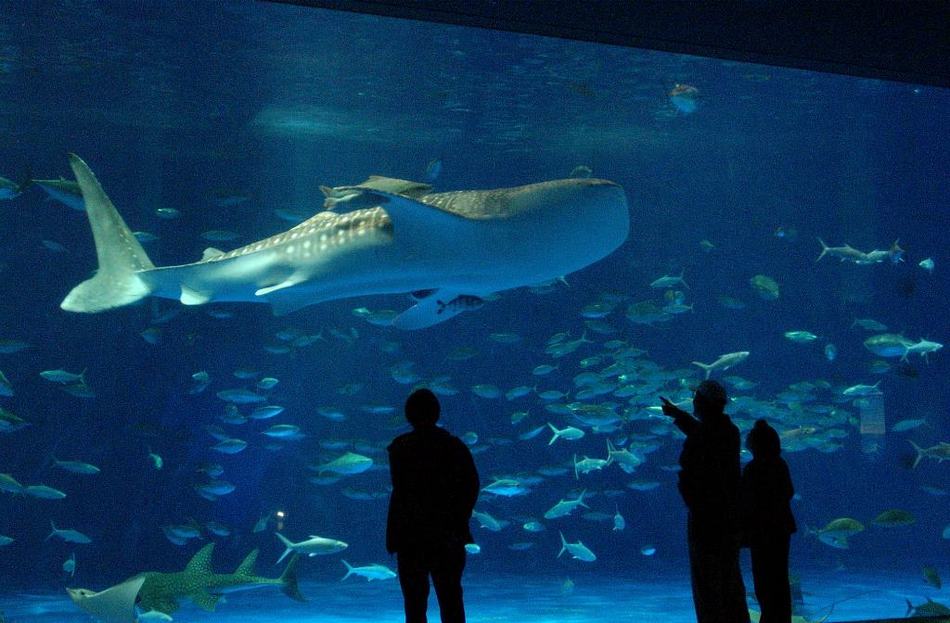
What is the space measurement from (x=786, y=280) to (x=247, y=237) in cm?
1603

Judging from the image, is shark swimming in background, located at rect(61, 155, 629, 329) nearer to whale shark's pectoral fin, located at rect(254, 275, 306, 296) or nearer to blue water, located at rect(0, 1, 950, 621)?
whale shark's pectoral fin, located at rect(254, 275, 306, 296)

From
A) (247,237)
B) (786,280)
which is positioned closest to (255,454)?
(247,237)

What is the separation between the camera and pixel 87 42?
11617mm

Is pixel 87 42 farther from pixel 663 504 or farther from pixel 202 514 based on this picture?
pixel 663 504

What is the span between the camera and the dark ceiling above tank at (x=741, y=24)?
448cm

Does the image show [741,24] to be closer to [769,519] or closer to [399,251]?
[399,251]

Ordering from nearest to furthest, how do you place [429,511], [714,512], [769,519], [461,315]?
[429,511]
[714,512]
[769,519]
[461,315]

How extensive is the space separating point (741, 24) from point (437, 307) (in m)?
2.80

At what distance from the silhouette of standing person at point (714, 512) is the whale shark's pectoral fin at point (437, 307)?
6.55ft

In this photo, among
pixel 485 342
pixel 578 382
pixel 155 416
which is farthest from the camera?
pixel 485 342

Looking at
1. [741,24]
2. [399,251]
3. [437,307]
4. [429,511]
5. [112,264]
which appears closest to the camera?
[429,511]

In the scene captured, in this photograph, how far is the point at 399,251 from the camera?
3.96 metres

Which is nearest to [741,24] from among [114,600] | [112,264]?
[112,264]

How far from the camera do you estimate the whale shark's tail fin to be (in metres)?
4.34
